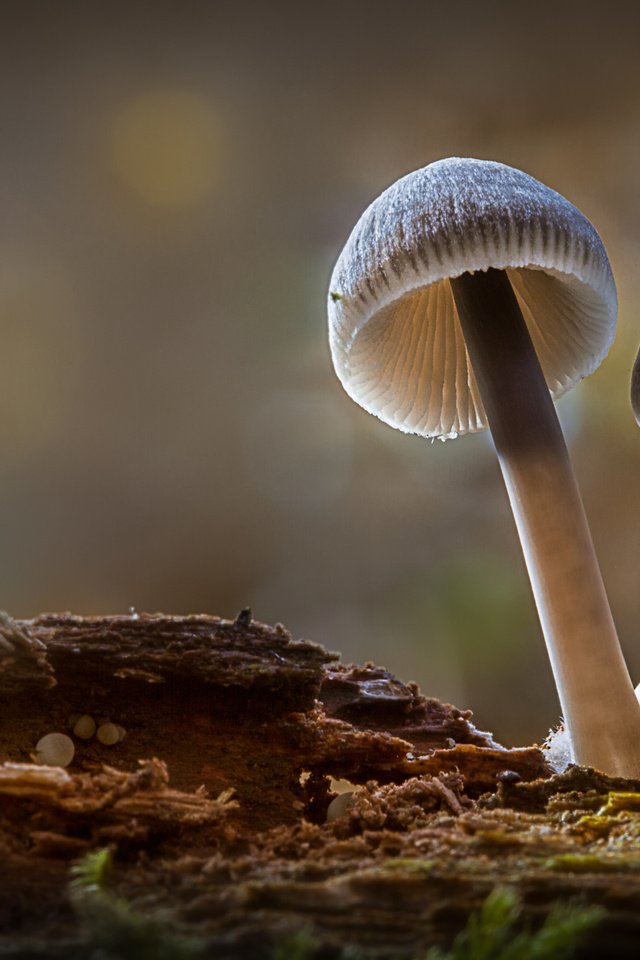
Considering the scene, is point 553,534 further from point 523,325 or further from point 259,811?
point 259,811

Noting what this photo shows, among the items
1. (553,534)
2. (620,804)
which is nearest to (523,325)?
(553,534)

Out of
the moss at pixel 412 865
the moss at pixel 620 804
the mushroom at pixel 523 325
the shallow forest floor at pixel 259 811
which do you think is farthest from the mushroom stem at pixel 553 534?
the moss at pixel 412 865

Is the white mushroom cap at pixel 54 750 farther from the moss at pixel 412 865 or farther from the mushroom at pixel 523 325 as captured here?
the mushroom at pixel 523 325

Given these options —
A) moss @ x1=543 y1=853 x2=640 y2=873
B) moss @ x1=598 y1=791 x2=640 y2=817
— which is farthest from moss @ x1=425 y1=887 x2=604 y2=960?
moss @ x1=598 y1=791 x2=640 y2=817

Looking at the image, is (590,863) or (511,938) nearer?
(511,938)

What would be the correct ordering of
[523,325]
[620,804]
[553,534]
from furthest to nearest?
1. [523,325]
2. [553,534]
3. [620,804]

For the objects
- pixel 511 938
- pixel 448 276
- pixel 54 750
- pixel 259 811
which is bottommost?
pixel 511 938

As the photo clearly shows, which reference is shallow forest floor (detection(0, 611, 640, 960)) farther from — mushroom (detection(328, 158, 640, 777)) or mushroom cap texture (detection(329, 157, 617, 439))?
mushroom cap texture (detection(329, 157, 617, 439))

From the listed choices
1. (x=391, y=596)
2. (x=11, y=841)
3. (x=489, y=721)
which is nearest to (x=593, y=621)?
(x=11, y=841)
